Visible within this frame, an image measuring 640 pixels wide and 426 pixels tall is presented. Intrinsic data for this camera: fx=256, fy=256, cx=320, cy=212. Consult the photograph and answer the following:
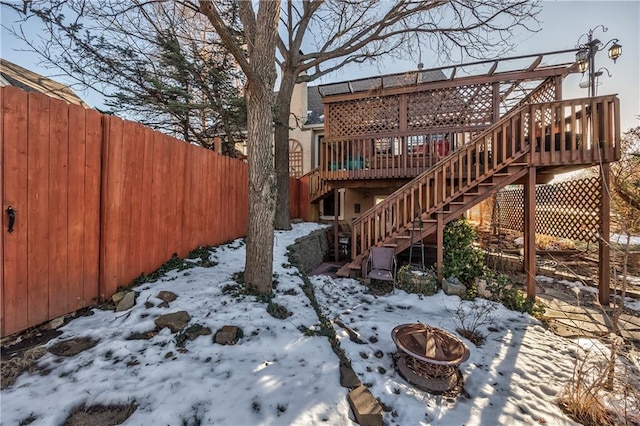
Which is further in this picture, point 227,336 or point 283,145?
point 283,145

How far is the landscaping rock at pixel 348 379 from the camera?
200cm

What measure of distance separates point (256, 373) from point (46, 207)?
2.39 metres

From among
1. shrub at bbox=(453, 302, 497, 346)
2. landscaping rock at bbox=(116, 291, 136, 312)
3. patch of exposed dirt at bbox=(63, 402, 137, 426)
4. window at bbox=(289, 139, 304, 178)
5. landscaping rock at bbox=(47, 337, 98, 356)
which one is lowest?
shrub at bbox=(453, 302, 497, 346)

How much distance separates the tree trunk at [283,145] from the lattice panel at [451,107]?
3.35 meters

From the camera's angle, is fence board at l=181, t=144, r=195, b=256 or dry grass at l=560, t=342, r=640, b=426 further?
fence board at l=181, t=144, r=195, b=256

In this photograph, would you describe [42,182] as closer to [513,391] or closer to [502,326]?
[513,391]

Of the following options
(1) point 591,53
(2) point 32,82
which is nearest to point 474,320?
(1) point 591,53

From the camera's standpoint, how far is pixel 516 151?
4.74 meters

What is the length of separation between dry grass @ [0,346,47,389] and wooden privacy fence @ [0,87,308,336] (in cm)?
36

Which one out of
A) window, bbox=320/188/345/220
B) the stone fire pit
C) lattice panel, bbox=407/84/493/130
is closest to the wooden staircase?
lattice panel, bbox=407/84/493/130

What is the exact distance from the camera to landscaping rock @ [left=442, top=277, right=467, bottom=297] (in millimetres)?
4488

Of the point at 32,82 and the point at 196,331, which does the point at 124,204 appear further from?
the point at 32,82

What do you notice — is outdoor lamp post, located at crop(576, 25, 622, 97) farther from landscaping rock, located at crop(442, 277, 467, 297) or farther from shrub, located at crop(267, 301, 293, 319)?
shrub, located at crop(267, 301, 293, 319)

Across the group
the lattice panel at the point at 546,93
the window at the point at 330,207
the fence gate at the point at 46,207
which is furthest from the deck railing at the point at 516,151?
the window at the point at 330,207
